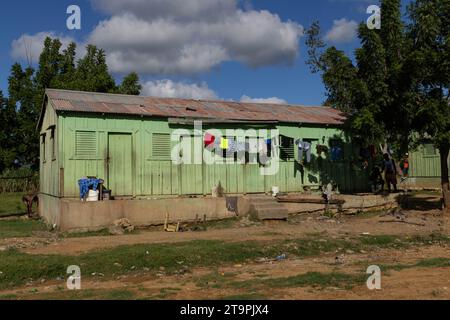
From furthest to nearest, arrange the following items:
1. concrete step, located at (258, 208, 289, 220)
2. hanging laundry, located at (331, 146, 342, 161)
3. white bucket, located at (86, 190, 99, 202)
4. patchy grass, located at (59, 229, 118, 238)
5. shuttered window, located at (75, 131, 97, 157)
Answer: hanging laundry, located at (331, 146, 342, 161) < concrete step, located at (258, 208, 289, 220) < shuttered window, located at (75, 131, 97, 157) < white bucket, located at (86, 190, 99, 202) < patchy grass, located at (59, 229, 118, 238)

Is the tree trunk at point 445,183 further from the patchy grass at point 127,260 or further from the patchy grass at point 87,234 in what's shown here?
the patchy grass at point 87,234

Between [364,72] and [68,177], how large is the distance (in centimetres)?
1100

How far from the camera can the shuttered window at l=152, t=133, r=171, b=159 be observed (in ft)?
55.8

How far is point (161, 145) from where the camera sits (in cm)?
1711

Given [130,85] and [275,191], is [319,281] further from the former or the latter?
[130,85]

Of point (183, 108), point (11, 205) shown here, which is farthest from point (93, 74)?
point (183, 108)

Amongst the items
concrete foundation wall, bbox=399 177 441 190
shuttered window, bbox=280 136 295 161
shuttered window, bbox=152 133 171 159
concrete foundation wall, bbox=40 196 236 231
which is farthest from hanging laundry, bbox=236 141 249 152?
concrete foundation wall, bbox=399 177 441 190

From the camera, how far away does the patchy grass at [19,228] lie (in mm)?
14500

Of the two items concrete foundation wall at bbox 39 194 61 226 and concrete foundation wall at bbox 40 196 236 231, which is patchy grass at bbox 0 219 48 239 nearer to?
concrete foundation wall at bbox 39 194 61 226

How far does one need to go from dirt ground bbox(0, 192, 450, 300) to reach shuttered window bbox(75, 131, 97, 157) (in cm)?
299

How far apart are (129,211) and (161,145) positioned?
2.87 metres

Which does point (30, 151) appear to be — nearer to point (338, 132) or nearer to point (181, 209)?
point (181, 209)

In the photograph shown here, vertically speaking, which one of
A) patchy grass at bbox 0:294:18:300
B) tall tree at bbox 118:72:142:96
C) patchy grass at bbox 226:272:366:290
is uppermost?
tall tree at bbox 118:72:142:96

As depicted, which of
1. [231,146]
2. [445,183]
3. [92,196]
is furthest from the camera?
[231,146]
